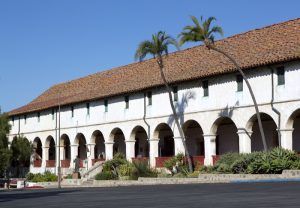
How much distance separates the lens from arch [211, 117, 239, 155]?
39375mm

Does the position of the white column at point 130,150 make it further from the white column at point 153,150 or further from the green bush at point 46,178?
the green bush at point 46,178

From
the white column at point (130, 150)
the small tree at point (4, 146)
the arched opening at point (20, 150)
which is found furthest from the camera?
the arched opening at point (20, 150)

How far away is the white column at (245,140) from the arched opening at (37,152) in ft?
91.4

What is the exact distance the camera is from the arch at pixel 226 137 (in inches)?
1550

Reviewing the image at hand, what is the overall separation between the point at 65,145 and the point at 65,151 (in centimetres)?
112

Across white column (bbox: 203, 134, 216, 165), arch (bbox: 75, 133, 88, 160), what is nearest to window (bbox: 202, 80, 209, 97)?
white column (bbox: 203, 134, 216, 165)

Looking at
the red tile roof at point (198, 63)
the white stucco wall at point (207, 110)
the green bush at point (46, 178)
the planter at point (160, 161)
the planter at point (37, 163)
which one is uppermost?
the red tile roof at point (198, 63)

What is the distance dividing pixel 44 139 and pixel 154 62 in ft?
51.1

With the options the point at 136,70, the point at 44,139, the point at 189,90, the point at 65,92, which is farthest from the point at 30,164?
the point at 189,90

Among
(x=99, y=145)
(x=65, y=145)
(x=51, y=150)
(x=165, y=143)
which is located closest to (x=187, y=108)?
(x=165, y=143)

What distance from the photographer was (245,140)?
35125 mm

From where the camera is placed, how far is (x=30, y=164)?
59.4m

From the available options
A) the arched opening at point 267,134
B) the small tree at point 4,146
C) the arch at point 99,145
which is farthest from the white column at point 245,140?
the small tree at point 4,146

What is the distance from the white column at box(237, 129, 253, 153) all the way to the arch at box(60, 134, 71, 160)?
23.6 metres
